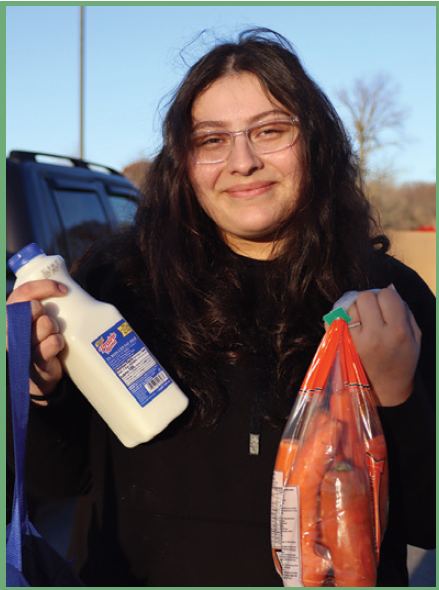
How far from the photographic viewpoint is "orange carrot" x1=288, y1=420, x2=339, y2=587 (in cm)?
123

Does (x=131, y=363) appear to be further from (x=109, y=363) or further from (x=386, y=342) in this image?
(x=386, y=342)

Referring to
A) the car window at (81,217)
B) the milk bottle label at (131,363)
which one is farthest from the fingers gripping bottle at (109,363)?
the car window at (81,217)

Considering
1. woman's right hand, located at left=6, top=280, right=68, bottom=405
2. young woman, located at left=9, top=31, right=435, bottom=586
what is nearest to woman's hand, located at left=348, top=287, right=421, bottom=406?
young woman, located at left=9, top=31, right=435, bottom=586

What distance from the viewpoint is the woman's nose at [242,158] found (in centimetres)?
157

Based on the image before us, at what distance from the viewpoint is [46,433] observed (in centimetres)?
147

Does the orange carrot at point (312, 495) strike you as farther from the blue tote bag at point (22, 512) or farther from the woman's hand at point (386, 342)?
the blue tote bag at point (22, 512)

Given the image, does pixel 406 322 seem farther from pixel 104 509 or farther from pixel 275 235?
pixel 104 509

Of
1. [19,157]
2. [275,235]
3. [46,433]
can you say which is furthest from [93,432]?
[19,157]

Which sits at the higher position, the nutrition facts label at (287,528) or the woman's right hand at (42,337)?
the woman's right hand at (42,337)

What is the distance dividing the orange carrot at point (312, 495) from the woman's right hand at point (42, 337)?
24.1 inches

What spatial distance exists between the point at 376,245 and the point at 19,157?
3.28m

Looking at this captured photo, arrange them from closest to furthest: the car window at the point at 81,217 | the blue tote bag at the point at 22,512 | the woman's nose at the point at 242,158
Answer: the blue tote bag at the point at 22,512 < the woman's nose at the point at 242,158 < the car window at the point at 81,217

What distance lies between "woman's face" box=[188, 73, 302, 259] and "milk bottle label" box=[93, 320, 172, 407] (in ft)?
1.63

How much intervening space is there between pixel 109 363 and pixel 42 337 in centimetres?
16
